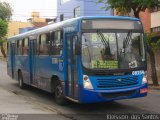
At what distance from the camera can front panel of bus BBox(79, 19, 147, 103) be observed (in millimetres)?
11266

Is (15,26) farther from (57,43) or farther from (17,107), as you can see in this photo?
(17,107)

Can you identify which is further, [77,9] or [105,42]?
[77,9]

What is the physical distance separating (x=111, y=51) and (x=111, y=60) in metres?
0.27

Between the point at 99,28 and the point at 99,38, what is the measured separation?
0.32m

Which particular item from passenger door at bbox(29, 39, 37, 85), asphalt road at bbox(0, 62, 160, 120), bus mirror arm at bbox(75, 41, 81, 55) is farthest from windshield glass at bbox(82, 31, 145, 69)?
passenger door at bbox(29, 39, 37, 85)

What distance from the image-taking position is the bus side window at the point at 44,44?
47.0 ft

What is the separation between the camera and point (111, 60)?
37.7 ft

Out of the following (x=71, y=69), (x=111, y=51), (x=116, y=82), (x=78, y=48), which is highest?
(x=78, y=48)

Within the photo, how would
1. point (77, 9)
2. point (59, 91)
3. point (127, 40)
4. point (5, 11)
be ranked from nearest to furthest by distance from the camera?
point (127, 40) < point (59, 91) < point (77, 9) < point (5, 11)

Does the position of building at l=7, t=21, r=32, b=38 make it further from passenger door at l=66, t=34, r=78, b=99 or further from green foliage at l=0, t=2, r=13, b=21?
passenger door at l=66, t=34, r=78, b=99

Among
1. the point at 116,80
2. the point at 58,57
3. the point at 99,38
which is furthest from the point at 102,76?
the point at 58,57

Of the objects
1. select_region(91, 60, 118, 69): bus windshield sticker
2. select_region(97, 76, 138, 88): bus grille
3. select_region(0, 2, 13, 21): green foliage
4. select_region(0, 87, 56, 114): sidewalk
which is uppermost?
select_region(0, 2, 13, 21): green foliage

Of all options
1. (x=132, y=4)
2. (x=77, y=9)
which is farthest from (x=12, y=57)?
(x=77, y=9)

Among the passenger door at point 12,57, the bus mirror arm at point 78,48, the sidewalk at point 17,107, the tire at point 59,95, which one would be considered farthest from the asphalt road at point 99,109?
the passenger door at point 12,57
